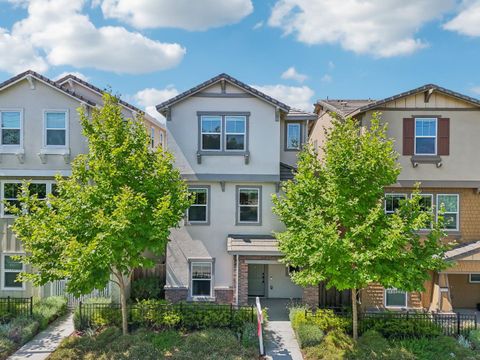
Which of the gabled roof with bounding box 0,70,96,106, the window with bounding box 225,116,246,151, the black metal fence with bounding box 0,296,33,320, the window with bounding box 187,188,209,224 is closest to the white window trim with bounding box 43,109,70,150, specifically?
the gabled roof with bounding box 0,70,96,106

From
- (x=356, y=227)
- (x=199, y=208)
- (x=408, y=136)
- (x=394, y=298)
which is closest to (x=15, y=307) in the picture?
(x=199, y=208)

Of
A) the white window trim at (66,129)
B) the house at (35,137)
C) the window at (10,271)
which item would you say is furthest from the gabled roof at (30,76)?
the window at (10,271)

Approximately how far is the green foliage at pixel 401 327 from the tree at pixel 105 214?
811cm

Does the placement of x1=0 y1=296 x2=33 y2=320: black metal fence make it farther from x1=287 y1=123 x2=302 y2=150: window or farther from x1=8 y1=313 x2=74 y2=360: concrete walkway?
x1=287 y1=123 x2=302 y2=150: window

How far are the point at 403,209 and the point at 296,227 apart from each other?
3601 mm

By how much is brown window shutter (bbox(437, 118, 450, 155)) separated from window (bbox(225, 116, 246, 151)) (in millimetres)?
8405

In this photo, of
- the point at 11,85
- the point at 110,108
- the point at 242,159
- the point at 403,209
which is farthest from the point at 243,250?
the point at 11,85

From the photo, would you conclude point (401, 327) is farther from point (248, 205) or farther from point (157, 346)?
point (157, 346)

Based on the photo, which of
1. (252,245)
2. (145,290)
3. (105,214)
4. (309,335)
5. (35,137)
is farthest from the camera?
(145,290)

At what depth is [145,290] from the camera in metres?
16.2

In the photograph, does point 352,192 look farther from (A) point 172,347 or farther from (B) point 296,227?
(A) point 172,347

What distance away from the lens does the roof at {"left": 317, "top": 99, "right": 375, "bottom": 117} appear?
59.7ft

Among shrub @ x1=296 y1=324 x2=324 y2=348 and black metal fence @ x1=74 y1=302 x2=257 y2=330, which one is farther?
black metal fence @ x1=74 y1=302 x2=257 y2=330

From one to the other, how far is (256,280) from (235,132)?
7376 mm
